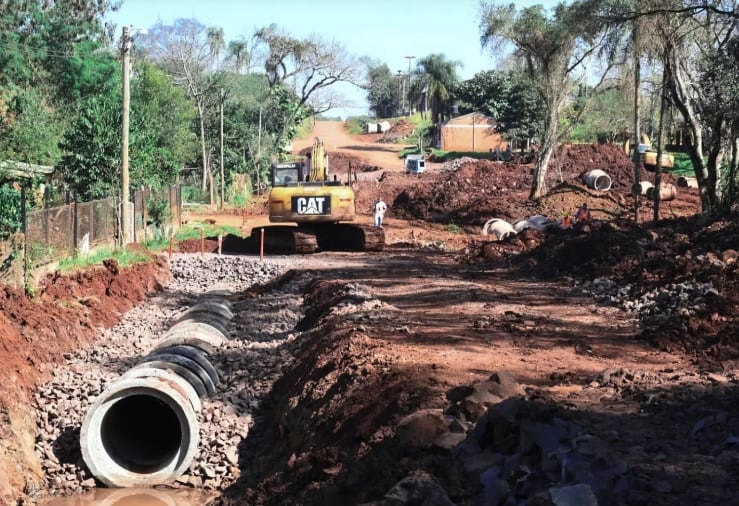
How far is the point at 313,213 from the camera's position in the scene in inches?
1086

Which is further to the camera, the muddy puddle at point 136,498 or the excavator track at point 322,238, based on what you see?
the excavator track at point 322,238

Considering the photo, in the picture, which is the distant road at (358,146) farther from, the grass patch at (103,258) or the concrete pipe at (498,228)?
the grass patch at (103,258)

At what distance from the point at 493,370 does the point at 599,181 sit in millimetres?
38063

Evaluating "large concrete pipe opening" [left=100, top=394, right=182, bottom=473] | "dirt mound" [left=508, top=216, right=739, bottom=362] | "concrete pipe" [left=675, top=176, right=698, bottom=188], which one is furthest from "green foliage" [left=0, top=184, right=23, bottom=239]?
"concrete pipe" [left=675, top=176, right=698, bottom=188]

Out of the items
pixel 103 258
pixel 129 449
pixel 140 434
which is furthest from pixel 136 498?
pixel 103 258

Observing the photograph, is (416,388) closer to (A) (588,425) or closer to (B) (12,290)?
(A) (588,425)

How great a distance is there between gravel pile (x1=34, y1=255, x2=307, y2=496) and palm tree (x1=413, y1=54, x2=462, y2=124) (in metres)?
85.1

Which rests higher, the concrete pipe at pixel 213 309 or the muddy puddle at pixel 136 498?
the concrete pipe at pixel 213 309

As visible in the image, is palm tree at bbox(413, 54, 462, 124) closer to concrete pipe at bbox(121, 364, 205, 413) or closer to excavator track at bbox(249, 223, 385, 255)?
excavator track at bbox(249, 223, 385, 255)

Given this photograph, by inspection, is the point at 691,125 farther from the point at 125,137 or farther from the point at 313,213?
the point at 125,137

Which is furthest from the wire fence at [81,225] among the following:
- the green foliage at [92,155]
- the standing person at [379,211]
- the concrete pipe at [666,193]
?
the concrete pipe at [666,193]

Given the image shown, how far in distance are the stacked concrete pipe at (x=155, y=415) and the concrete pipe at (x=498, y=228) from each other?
1981 cm

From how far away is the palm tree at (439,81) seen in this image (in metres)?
105

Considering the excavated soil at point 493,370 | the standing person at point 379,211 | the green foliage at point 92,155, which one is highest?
the green foliage at point 92,155
